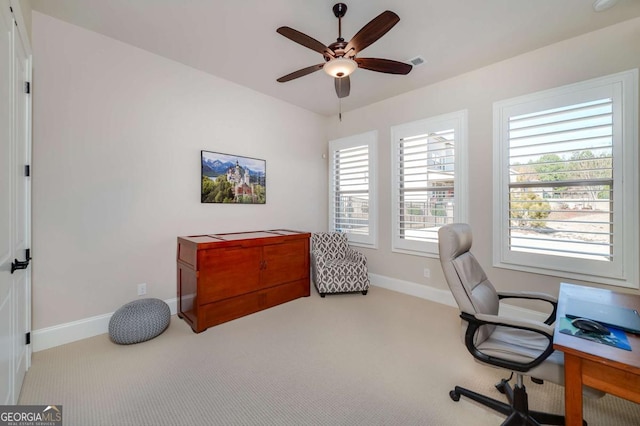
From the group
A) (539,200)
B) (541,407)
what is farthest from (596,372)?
(539,200)

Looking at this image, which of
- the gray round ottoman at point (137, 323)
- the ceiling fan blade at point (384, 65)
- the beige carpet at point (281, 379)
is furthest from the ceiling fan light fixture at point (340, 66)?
the gray round ottoman at point (137, 323)

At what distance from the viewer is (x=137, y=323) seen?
2420mm

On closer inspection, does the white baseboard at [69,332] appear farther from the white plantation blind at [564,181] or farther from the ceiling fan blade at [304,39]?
the white plantation blind at [564,181]

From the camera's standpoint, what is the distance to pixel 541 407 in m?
1.69

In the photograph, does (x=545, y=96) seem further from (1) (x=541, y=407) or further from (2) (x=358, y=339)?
(2) (x=358, y=339)

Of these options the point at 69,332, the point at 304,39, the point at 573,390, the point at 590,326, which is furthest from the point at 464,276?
the point at 69,332

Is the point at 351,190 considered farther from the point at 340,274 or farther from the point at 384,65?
the point at 384,65

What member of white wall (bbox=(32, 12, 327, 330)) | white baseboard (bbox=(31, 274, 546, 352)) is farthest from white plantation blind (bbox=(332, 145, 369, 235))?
white wall (bbox=(32, 12, 327, 330))

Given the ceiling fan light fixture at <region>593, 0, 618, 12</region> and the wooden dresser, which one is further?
the wooden dresser

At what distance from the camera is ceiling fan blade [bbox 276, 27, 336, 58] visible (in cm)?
188

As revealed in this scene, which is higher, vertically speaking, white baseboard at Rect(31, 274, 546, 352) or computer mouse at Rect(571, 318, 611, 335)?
computer mouse at Rect(571, 318, 611, 335)

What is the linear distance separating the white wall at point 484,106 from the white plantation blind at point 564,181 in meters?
0.28

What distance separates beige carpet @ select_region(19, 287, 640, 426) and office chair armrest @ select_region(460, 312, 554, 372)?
0.47 metres

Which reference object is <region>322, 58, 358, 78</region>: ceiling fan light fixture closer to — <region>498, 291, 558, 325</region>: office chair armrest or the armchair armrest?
<region>498, 291, 558, 325</region>: office chair armrest
